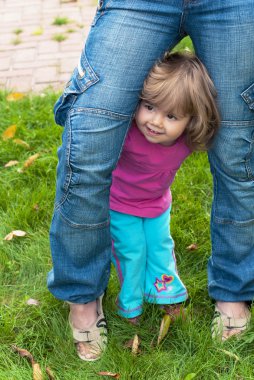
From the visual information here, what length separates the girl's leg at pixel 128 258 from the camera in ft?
7.22

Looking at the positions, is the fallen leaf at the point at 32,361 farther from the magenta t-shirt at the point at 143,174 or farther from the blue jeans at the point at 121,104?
the magenta t-shirt at the point at 143,174

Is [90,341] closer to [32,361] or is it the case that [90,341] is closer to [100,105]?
[32,361]

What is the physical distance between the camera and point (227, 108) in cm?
182

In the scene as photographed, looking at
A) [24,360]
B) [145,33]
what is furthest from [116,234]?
[145,33]

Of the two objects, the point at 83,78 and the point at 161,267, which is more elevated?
the point at 83,78

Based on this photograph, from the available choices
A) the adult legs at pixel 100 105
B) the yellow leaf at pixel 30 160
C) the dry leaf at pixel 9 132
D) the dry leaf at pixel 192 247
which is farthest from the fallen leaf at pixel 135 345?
the dry leaf at pixel 9 132

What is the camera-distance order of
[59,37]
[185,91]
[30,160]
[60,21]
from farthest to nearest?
1. [60,21]
2. [59,37]
3. [30,160]
4. [185,91]

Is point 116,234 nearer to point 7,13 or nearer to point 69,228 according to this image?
point 69,228

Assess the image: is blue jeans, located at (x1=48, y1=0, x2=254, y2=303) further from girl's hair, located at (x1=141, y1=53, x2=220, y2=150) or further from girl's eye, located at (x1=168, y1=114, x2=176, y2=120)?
girl's eye, located at (x1=168, y1=114, x2=176, y2=120)

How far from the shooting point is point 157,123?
189 centimetres

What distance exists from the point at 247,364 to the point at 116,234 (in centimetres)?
64

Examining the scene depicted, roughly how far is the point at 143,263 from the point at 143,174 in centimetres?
38

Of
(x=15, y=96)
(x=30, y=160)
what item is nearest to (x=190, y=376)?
(x=30, y=160)

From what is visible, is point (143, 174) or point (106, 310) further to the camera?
point (106, 310)
